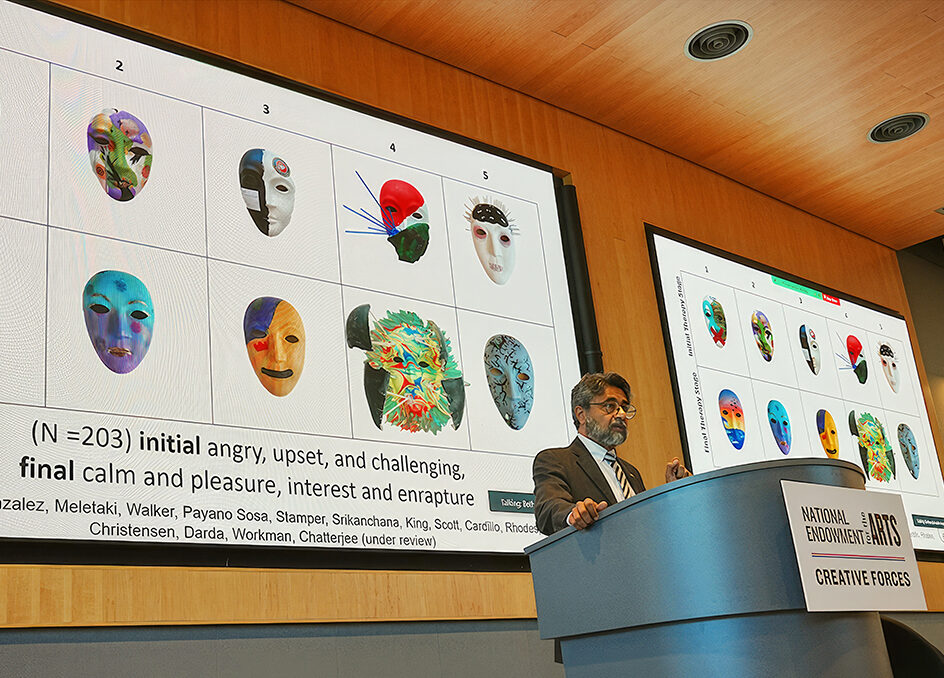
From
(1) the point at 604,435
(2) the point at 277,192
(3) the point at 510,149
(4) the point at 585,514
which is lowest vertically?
(4) the point at 585,514

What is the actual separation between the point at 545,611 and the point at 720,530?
546 mm

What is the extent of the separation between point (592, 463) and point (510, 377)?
105cm

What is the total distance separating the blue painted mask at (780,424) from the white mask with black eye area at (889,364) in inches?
49.7

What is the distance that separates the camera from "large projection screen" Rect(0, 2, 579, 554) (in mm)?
2922

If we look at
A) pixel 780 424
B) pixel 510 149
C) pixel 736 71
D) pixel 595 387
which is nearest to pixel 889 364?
pixel 780 424

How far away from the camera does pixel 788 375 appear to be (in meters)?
5.36

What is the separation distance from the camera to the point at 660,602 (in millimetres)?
A: 1988

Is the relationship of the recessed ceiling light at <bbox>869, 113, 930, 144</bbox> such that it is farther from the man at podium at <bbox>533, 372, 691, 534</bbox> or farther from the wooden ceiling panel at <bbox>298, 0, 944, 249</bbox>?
the man at podium at <bbox>533, 372, 691, 534</bbox>

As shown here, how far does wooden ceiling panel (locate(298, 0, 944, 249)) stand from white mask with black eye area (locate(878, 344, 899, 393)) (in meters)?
0.98

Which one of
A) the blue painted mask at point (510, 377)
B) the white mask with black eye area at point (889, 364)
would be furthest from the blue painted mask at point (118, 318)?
the white mask with black eye area at point (889, 364)

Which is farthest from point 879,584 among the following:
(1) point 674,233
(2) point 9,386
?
(1) point 674,233

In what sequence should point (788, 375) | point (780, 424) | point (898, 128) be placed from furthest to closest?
point (898, 128) < point (788, 375) < point (780, 424)

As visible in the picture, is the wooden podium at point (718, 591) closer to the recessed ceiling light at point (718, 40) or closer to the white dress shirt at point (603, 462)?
the white dress shirt at point (603, 462)

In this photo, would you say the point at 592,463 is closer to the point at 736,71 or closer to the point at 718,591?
the point at 718,591
